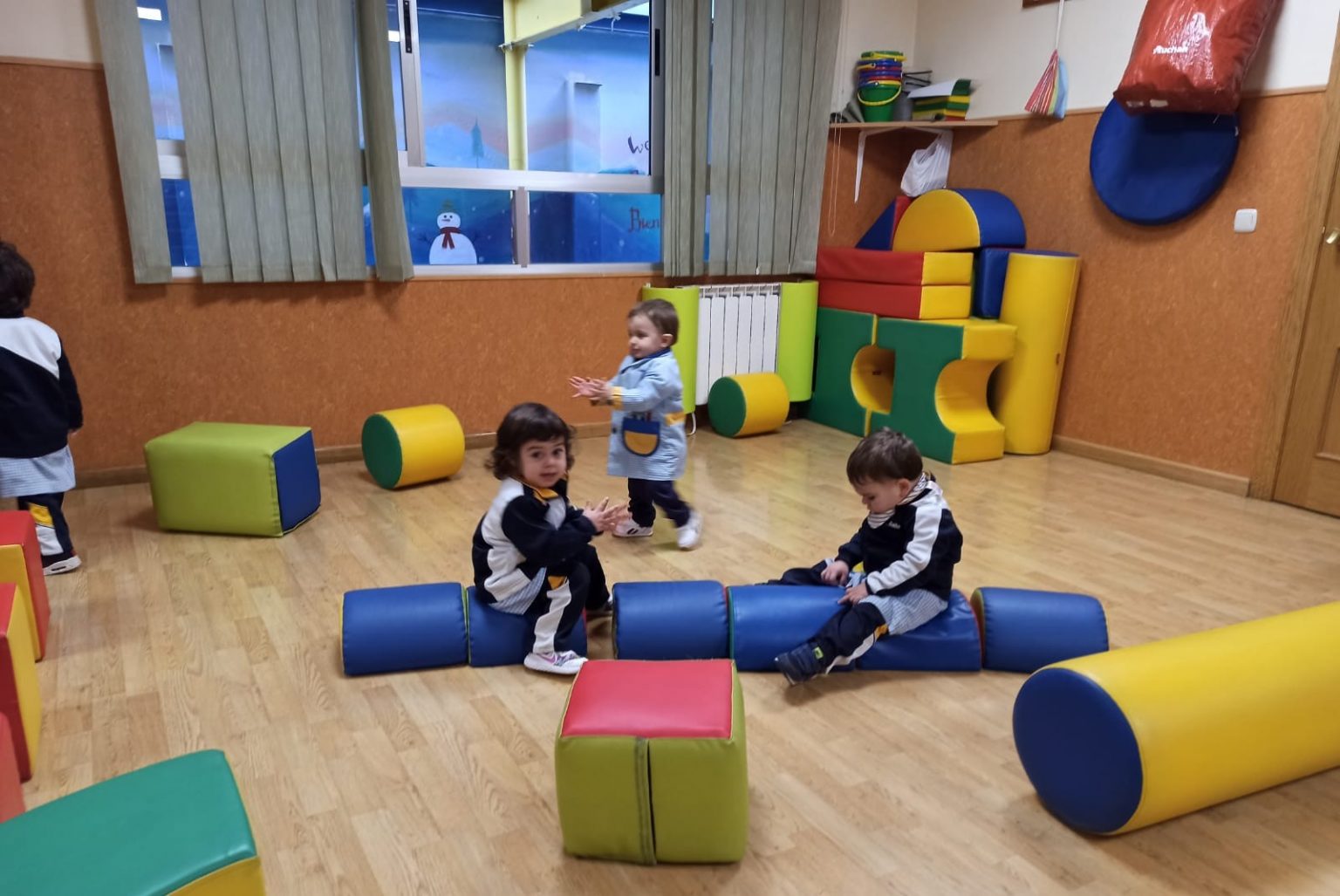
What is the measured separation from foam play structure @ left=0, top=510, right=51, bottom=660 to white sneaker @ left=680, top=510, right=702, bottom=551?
1940 millimetres

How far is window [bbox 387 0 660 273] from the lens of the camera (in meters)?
7.18

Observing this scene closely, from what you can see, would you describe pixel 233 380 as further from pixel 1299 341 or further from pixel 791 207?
pixel 1299 341

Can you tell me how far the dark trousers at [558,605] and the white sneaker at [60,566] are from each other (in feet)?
5.63

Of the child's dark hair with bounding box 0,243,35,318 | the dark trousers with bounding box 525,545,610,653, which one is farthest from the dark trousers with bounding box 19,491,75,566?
the dark trousers with bounding box 525,545,610,653

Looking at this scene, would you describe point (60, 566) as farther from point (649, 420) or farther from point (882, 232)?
point (882, 232)

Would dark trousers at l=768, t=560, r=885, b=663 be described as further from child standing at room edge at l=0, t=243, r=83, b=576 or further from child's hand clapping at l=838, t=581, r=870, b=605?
child standing at room edge at l=0, t=243, r=83, b=576

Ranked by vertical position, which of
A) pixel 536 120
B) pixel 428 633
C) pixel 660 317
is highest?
pixel 536 120

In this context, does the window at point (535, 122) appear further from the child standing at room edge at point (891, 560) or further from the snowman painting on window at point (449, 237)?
the child standing at room edge at point (891, 560)

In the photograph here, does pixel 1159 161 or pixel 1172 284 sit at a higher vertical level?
pixel 1159 161

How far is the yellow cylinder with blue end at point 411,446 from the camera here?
12.8 feet

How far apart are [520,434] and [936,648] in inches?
48.0

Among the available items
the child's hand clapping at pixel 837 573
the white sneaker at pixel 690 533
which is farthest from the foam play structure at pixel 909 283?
the child's hand clapping at pixel 837 573

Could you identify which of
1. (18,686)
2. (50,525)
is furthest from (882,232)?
(18,686)

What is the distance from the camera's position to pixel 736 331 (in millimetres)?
5121
